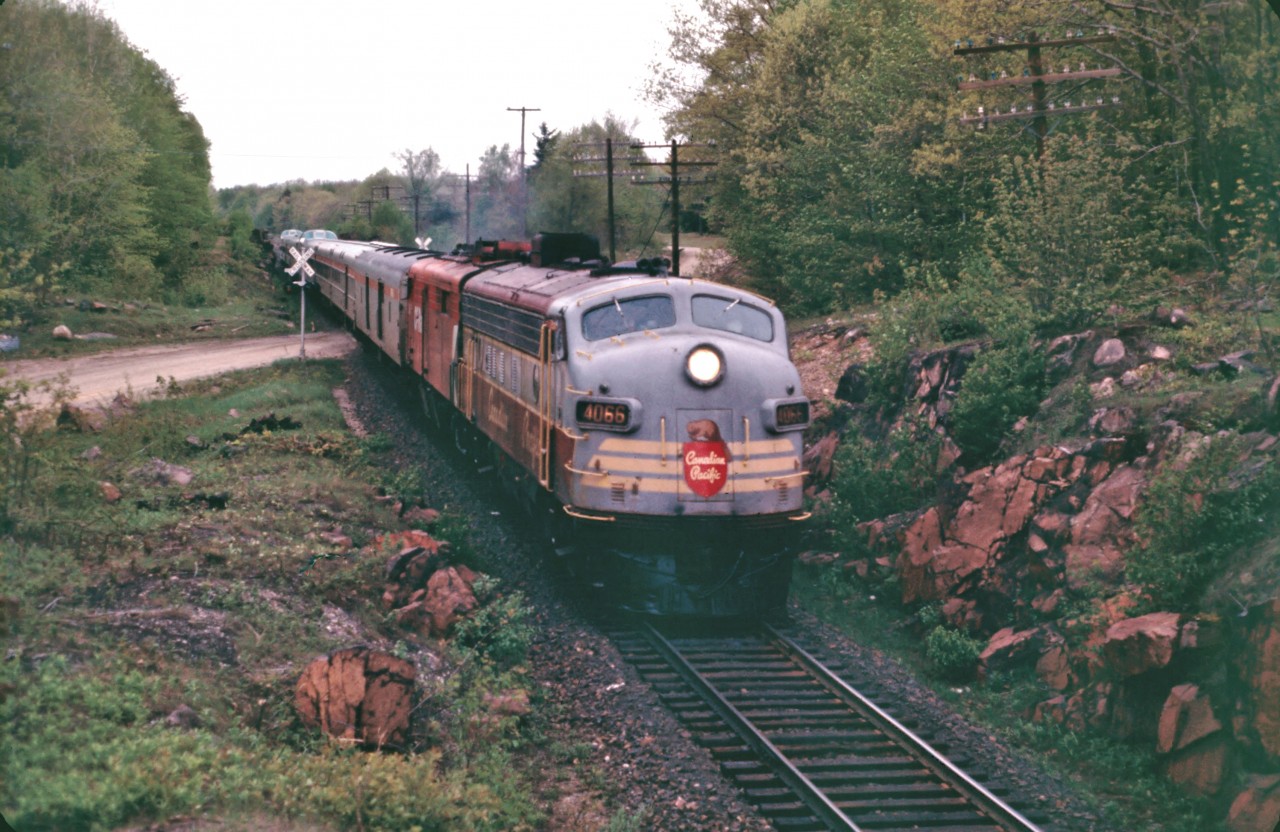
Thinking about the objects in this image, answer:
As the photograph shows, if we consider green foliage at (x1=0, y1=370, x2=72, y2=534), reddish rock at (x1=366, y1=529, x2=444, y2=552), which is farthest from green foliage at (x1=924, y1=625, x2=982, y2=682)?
green foliage at (x1=0, y1=370, x2=72, y2=534)

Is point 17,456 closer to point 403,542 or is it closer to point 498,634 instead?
point 403,542

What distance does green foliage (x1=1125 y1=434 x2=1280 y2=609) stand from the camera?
10656 mm

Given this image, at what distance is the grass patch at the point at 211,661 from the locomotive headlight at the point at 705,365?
3340mm

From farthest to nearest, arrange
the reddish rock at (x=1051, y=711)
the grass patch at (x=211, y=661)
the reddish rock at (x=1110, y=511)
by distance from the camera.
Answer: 1. the reddish rock at (x=1110, y=511)
2. the reddish rock at (x=1051, y=711)
3. the grass patch at (x=211, y=661)

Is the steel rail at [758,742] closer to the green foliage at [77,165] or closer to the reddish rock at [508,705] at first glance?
the reddish rock at [508,705]

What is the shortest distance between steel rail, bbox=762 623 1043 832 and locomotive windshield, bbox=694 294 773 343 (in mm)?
3769

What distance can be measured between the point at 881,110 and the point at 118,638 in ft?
82.6

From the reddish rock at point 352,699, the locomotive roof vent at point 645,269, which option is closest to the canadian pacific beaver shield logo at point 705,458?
the locomotive roof vent at point 645,269

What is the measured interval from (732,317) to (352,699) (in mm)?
6920

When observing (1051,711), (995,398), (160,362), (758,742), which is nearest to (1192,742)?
(1051,711)

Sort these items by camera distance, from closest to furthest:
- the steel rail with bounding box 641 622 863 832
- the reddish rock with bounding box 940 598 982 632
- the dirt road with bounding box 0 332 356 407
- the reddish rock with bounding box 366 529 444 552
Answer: the steel rail with bounding box 641 622 863 832, the reddish rock with bounding box 940 598 982 632, the reddish rock with bounding box 366 529 444 552, the dirt road with bounding box 0 332 356 407

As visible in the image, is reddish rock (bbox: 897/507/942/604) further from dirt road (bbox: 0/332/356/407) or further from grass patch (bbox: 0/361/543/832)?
dirt road (bbox: 0/332/356/407)

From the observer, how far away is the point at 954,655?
1260 cm

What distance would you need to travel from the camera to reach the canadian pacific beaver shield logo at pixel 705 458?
1271 centimetres
